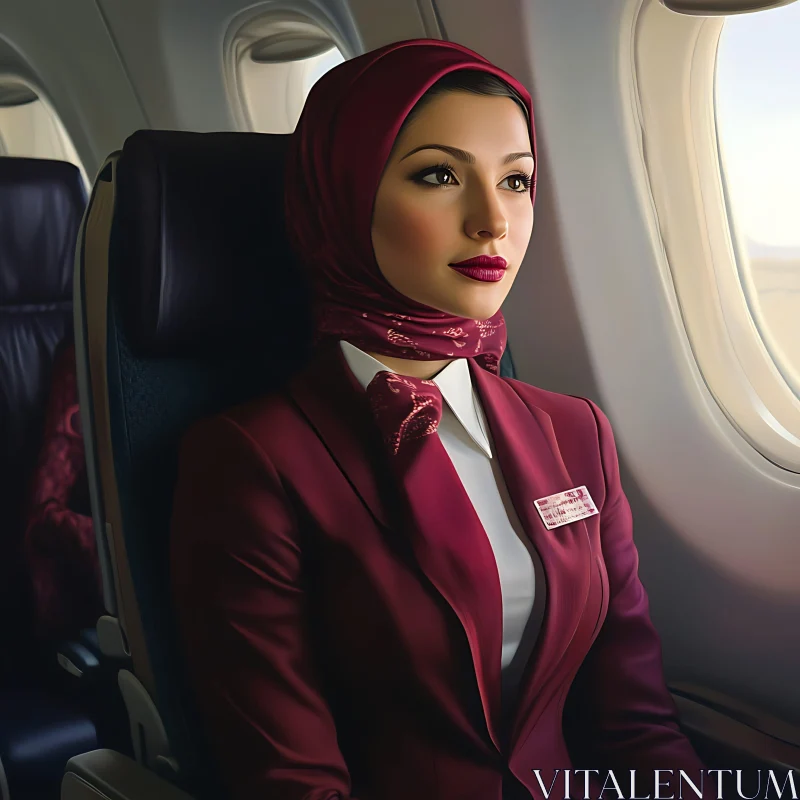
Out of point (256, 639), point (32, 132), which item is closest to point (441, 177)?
point (256, 639)

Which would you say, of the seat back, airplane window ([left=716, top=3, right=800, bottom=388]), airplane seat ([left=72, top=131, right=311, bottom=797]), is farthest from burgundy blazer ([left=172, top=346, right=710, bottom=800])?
the seat back

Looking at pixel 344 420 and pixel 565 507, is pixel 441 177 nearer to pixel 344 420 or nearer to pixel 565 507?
pixel 344 420

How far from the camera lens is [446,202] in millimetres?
1055

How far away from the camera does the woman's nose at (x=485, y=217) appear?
1.05m

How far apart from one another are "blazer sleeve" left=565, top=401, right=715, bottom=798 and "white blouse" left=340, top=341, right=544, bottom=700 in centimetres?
17

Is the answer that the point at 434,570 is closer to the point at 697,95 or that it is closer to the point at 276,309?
the point at 276,309

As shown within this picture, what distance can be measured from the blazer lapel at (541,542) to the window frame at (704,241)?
0.59 meters

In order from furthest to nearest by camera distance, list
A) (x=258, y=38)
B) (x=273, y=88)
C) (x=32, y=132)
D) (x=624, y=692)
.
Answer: (x=32, y=132), (x=273, y=88), (x=258, y=38), (x=624, y=692)

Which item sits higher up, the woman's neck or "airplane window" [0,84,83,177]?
"airplane window" [0,84,83,177]

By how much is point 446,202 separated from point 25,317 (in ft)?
4.21

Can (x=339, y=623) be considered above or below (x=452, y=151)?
below

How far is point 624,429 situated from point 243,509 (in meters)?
0.87

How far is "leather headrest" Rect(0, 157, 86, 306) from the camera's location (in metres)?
1.96

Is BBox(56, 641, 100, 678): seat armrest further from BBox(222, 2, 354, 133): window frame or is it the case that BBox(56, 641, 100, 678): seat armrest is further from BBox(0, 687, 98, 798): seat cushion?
BBox(222, 2, 354, 133): window frame
